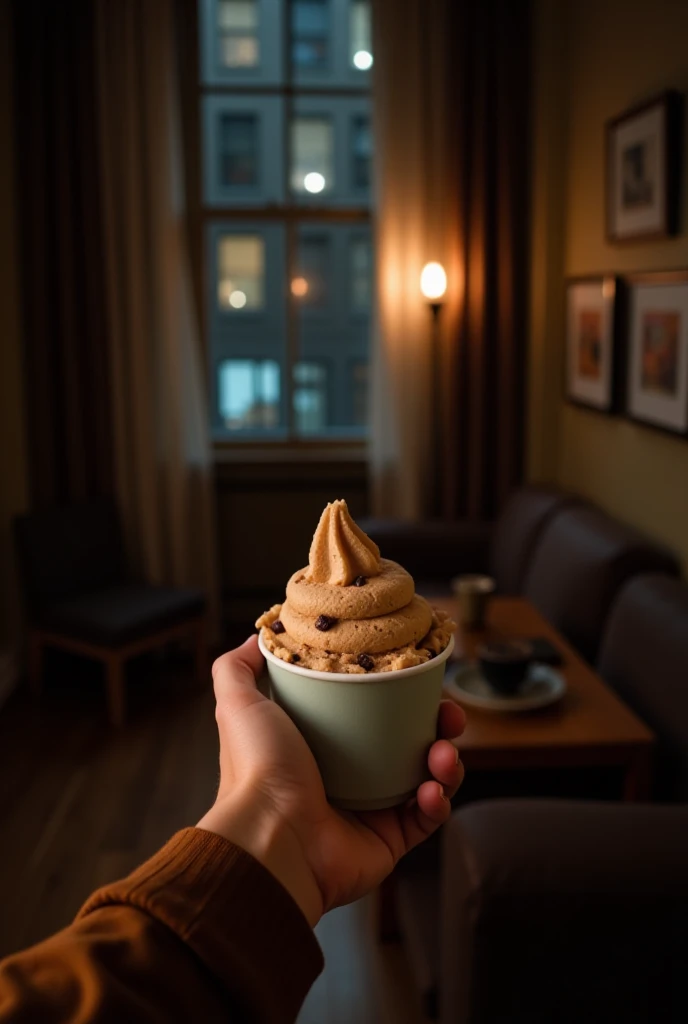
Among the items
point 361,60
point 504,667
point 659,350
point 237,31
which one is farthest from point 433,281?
point 504,667

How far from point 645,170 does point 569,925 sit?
2.39 m

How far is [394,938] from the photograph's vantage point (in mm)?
2334

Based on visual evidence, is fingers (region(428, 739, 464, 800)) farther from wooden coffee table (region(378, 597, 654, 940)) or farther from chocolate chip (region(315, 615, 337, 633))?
wooden coffee table (region(378, 597, 654, 940))

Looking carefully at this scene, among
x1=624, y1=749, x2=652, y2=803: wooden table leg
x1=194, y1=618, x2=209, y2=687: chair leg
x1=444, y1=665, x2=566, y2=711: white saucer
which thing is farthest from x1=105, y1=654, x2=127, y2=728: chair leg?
x1=624, y1=749, x2=652, y2=803: wooden table leg

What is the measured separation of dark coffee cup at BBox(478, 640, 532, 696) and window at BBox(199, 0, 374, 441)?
2.54 metres

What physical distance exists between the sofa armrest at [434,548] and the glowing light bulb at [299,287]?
1.32 metres

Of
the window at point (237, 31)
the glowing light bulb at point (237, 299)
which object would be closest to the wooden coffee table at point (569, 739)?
the glowing light bulb at point (237, 299)

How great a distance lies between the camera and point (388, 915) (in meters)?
2.32

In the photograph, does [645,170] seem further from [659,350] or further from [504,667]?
[504,667]

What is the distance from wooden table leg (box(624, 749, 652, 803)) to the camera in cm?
193

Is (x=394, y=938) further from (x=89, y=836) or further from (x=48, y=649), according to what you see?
(x=48, y=649)

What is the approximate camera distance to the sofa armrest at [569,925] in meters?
1.44

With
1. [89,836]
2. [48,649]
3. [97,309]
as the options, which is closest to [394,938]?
[89,836]

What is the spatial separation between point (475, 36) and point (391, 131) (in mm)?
516
